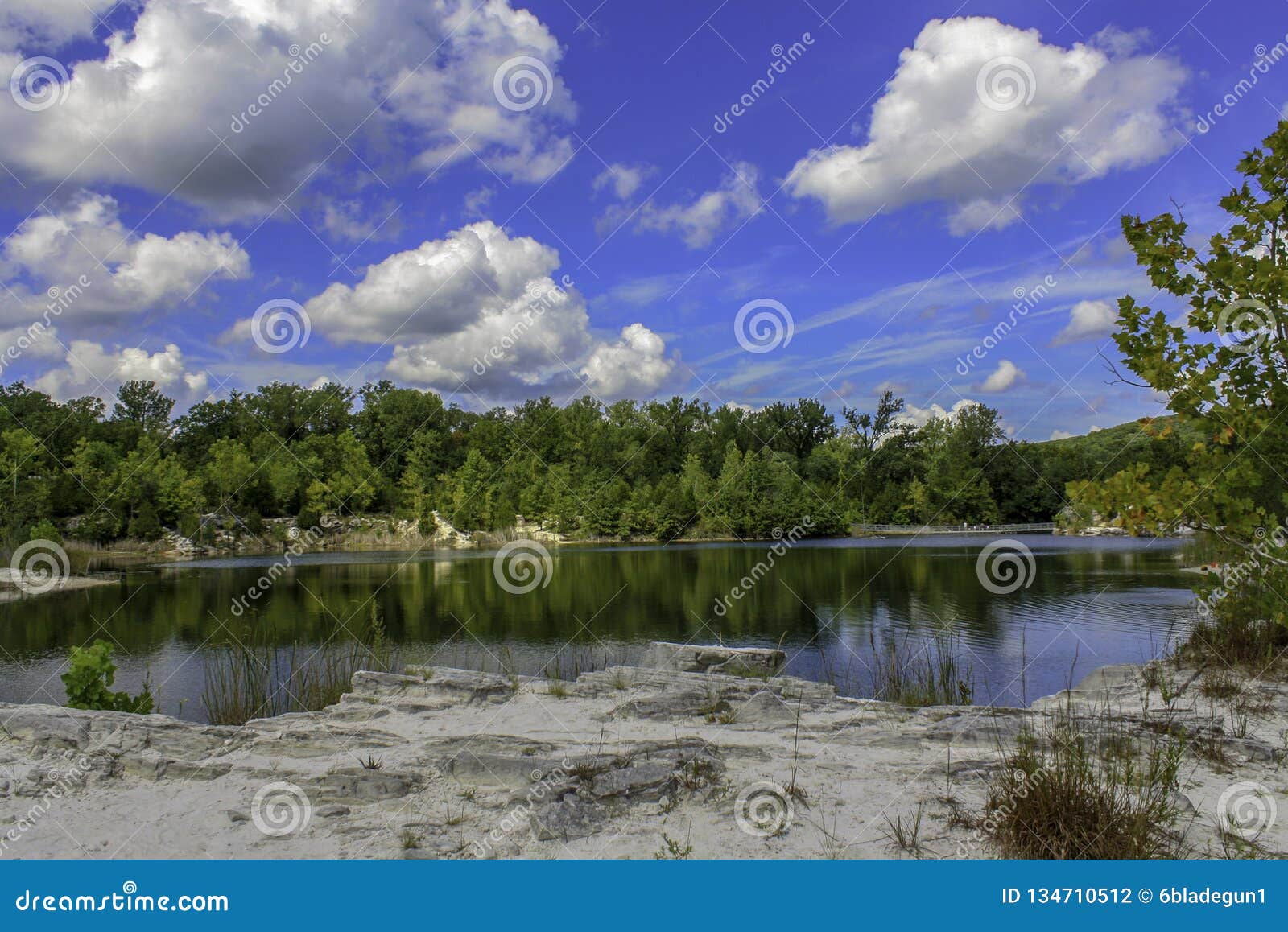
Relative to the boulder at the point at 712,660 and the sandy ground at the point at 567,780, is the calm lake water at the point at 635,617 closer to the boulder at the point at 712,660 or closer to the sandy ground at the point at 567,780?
the boulder at the point at 712,660

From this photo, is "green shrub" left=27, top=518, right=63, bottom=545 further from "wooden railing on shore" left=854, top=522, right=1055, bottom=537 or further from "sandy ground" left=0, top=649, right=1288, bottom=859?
"wooden railing on shore" left=854, top=522, right=1055, bottom=537

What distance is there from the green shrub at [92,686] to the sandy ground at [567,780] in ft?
1.76

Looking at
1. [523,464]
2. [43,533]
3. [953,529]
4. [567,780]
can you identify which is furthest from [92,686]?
[953,529]

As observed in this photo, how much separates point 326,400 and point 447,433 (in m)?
11.6

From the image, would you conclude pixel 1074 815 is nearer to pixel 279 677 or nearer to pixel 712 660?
pixel 712 660

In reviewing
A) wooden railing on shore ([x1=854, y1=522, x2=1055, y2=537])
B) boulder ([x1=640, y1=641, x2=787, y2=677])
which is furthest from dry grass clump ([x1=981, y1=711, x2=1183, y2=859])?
wooden railing on shore ([x1=854, y1=522, x2=1055, y2=537])

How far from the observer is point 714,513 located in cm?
5959

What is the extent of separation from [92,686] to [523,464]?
192ft

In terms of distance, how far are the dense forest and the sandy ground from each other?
45381 mm

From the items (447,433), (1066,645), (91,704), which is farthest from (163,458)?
(1066,645)

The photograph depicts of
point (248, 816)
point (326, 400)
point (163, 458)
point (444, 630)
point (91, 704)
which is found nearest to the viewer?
point (248, 816)

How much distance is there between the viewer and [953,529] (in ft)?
222

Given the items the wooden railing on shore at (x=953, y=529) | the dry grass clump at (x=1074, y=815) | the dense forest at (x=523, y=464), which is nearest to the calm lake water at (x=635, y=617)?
the dry grass clump at (x=1074, y=815)

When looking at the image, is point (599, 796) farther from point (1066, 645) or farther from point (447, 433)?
point (447, 433)
